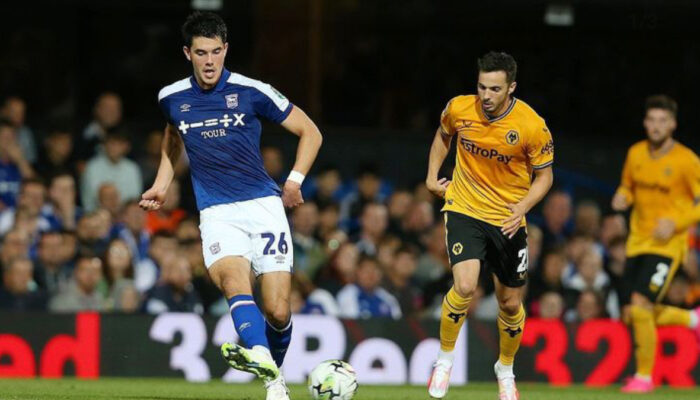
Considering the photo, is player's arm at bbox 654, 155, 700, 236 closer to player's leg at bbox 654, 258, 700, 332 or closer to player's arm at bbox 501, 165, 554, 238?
player's leg at bbox 654, 258, 700, 332

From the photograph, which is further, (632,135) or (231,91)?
(632,135)

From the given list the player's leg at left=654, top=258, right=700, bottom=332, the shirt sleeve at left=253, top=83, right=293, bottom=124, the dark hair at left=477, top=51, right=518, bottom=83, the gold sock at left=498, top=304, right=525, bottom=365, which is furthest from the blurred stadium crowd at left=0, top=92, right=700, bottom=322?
the dark hair at left=477, top=51, right=518, bottom=83

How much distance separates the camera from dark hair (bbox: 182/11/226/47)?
9125 millimetres

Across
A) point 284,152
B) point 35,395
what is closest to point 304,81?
point 284,152

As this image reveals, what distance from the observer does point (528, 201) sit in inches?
388

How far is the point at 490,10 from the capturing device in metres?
19.2

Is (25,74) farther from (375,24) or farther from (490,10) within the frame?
(490,10)

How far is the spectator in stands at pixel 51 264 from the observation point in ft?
45.3

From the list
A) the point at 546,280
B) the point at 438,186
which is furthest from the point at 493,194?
the point at 546,280

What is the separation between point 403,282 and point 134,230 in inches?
112

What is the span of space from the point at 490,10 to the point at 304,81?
2819 millimetres

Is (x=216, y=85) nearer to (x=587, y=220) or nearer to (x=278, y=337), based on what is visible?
(x=278, y=337)

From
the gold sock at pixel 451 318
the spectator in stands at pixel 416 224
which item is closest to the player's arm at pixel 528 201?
the gold sock at pixel 451 318

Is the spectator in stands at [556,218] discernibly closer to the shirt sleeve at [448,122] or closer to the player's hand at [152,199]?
the shirt sleeve at [448,122]
